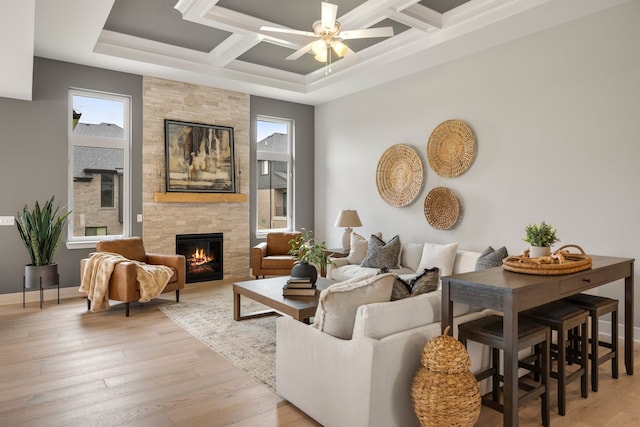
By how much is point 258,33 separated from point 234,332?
3189 mm

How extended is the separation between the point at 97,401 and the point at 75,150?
4.03 meters

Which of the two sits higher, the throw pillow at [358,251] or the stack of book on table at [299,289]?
the throw pillow at [358,251]

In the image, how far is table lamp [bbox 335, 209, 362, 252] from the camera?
6.12 metres

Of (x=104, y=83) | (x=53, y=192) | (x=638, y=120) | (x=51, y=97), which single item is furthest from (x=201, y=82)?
(x=638, y=120)

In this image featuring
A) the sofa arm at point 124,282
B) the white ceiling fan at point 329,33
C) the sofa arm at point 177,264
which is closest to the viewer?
the white ceiling fan at point 329,33

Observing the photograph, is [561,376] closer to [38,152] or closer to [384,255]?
[384,255]

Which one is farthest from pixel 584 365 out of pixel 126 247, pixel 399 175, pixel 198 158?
pixel 198 158

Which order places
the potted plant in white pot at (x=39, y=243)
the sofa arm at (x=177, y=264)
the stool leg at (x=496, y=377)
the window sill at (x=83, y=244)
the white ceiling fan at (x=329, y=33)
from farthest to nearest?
the window sill at (x=83, y=244) → the sofa arm at (x=177, y=264) → the potted plant in white pot at (x=39, y=243) → the white ceiling fan at (x=329, y=33) → the stool leg at (x=496, y=377)

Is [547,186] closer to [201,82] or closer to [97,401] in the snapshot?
[97,401]

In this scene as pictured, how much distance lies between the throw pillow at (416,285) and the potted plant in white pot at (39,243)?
4312 millimetres

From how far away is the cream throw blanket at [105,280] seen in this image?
15.0 feet

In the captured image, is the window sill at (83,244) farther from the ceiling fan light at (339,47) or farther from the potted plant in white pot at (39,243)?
the ceiling fan light at (339,47)

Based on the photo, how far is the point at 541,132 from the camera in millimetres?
4406

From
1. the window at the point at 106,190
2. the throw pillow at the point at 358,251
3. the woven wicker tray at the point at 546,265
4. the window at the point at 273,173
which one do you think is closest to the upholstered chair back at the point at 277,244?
the window at the point at 273,173
